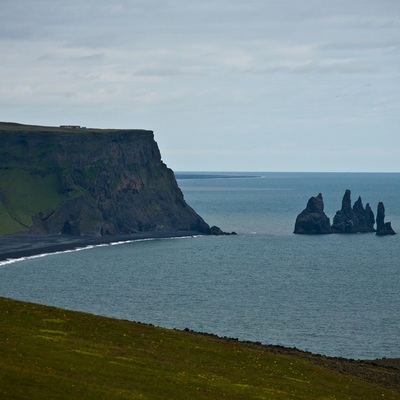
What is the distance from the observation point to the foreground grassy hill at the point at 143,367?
54.8 meters

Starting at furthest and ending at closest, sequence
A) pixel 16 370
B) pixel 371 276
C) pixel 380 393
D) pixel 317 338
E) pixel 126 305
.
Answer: pixel 371 276 → pixel 126 305 → pixel 317 338 → pixel 380 393 → pixel 16 370

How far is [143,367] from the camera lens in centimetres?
6388

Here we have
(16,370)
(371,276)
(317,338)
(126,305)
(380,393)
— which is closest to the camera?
(16,370)

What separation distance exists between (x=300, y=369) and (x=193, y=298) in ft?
267

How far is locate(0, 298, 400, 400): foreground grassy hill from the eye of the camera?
54.8 meters

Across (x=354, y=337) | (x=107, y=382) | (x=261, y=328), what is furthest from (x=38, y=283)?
(x=107, y=382)

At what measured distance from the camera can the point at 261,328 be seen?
128 m

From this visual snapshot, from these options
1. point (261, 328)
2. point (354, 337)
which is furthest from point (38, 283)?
point (354, 337)

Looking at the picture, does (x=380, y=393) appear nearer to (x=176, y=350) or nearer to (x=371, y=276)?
(x=176, y=350)

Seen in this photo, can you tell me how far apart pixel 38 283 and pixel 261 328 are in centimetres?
6316

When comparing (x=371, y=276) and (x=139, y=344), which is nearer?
(x=139, y=344)

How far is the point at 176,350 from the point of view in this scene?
245 ft

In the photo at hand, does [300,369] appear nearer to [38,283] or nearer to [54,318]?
[54,318]

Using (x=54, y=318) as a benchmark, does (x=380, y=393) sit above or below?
below
